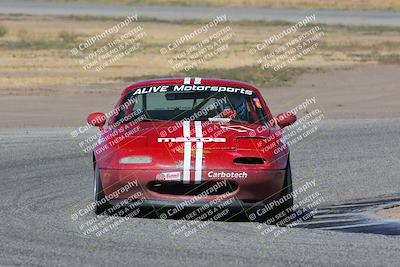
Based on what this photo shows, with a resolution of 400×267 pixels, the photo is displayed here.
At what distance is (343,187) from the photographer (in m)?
13.4

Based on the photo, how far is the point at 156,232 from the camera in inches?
362

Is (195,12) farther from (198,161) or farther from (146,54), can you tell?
(198,161)

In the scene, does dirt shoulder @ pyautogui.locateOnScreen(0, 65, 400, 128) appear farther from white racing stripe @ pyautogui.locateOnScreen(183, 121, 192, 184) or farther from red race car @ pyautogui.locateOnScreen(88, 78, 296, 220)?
white racing stripe @ pyautogui.locateOnScreen(183, 121, 192, 184)

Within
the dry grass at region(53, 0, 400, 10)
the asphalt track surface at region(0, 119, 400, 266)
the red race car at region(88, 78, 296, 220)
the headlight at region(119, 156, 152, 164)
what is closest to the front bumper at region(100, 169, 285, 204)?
the red race car at region(88, 78, 296, 220)

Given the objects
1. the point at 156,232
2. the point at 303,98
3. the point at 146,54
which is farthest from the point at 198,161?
the point at 146,54

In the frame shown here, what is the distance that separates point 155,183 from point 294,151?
6496 millimetres

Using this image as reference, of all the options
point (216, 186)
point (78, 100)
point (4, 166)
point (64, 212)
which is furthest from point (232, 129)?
point (78, 100)

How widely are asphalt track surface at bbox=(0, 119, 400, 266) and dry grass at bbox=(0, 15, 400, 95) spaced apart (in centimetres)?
1194

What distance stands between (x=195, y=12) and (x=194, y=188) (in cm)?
4955

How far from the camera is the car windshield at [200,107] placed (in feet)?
37.2

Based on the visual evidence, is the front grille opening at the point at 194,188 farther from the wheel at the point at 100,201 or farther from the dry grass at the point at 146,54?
the dry grass at the point at 146,54

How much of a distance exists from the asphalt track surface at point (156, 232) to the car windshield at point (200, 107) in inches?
43.7

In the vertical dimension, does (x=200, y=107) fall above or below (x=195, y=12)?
above

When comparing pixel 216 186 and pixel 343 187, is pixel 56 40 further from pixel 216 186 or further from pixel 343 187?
pixel 216 186
